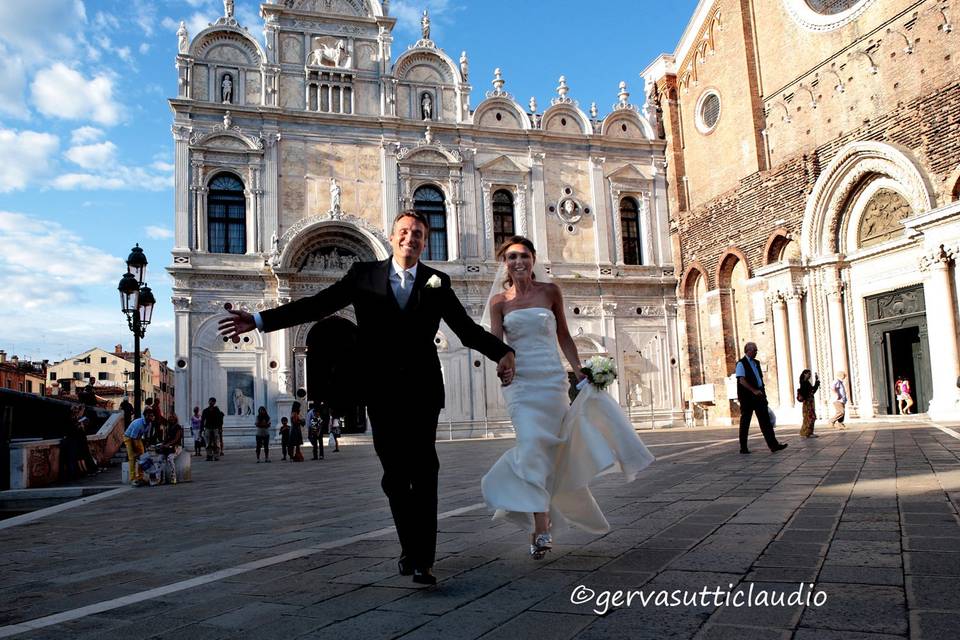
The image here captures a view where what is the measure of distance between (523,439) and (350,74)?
81.3ft

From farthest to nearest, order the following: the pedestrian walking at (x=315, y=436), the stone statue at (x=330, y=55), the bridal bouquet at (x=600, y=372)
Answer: the stone statue at (x=330, y=55), the pedestrian walking at (x=315, y=436), the bridal bouquet at (x=600, y=372)

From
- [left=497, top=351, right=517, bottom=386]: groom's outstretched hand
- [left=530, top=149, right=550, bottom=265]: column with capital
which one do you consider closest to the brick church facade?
[left=530, top=149, right=550, bottom=265]: column with capital

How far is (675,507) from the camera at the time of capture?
5.82m

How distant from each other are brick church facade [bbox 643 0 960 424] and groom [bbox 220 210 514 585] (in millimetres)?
17277

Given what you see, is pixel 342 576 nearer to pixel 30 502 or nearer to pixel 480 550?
pixel 480 550

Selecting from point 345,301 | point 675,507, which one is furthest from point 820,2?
point 345,301

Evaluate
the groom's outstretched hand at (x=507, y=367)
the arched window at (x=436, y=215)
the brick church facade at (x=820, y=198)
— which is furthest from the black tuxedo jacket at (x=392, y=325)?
the arched window at (x=436, y=215)

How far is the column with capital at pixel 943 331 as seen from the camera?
17500mm

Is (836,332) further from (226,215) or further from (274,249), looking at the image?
(226,215)

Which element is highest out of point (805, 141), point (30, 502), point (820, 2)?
point (820, 2)

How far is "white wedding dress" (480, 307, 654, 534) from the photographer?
4.37 meters

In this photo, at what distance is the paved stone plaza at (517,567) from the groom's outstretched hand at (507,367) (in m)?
1.02

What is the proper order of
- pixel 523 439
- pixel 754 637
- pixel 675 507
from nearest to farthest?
pixel 754 637
pixel 523 439
pixel 675 507

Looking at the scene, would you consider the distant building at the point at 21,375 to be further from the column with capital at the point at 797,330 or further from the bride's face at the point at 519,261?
the bride's face at the point at 519,261
